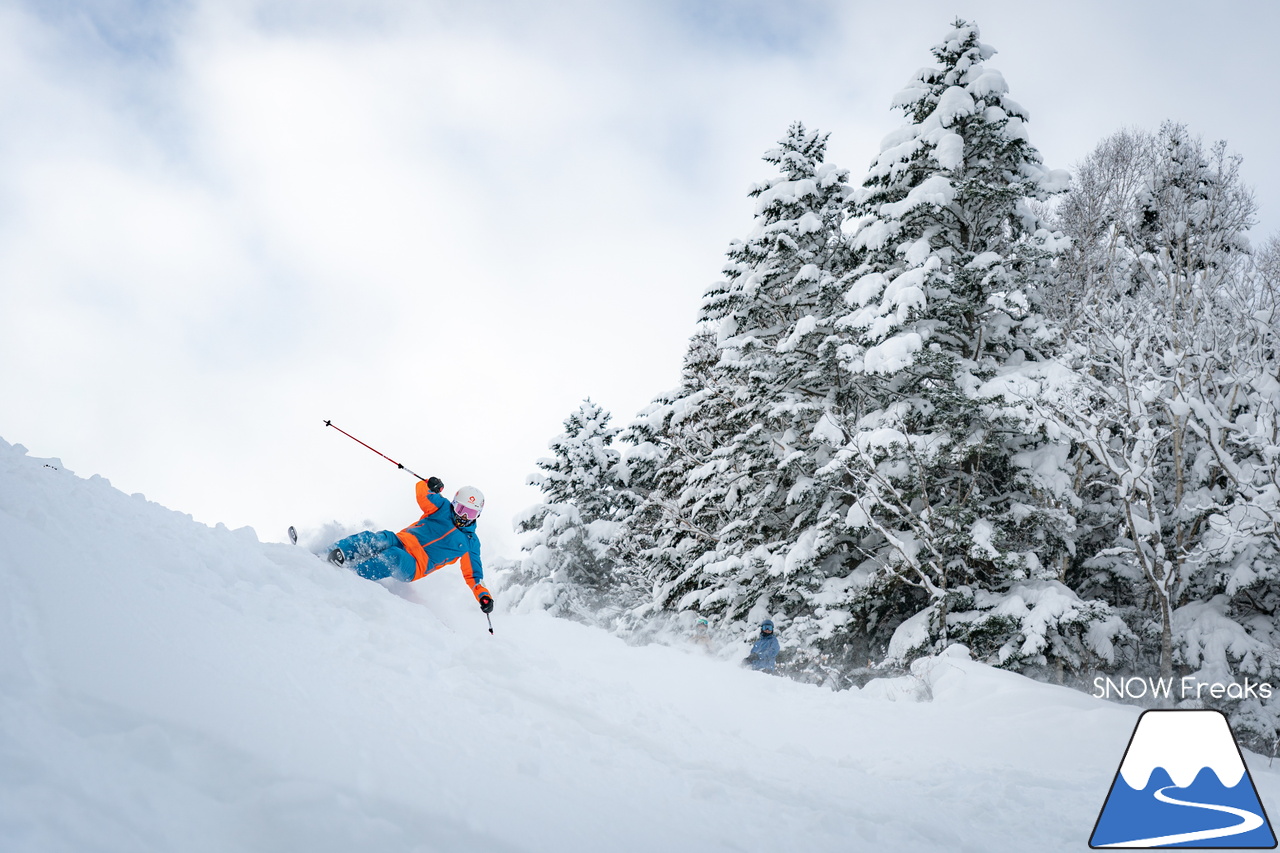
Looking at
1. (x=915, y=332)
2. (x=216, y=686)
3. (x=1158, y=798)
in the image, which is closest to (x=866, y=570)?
(x=915, y=332)

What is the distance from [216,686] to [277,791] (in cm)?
63

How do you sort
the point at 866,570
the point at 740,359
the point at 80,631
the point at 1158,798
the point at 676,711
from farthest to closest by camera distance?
1. the point at 740,359
2. the point at 866,570
3. the point at 676,711
4. the point at 1158,798
5. the point at 80,631

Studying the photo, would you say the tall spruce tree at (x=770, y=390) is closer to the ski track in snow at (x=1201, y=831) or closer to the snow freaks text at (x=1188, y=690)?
the snow freaks text at (x=1188, y=690)

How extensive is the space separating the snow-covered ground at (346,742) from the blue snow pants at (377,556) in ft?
3.12

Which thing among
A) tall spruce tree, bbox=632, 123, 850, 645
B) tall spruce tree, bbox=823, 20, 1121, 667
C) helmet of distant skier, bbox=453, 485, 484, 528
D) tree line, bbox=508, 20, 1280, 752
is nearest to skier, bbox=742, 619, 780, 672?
tree line, bbox=508, 20, 1280, 752

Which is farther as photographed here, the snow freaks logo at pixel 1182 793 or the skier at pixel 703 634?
the skier at pixel 703 634

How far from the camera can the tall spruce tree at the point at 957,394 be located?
9.15 meters

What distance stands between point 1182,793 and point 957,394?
693 cm

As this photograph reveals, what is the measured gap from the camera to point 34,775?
59.7 inches

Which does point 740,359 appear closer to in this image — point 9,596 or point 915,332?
point 915,332

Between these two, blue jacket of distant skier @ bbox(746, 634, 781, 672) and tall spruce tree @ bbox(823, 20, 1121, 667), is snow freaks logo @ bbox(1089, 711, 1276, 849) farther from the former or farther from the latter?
blue jacket of distant skier @ bbox(746, 634, 781, 672)

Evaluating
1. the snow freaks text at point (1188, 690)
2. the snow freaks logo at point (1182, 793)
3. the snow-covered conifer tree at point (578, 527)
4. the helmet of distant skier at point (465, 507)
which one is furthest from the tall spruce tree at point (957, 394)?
the snow-covered conifer tree at point (578, 527)

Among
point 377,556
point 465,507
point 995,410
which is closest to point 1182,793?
point 465,507

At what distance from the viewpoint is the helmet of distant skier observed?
618 cm
